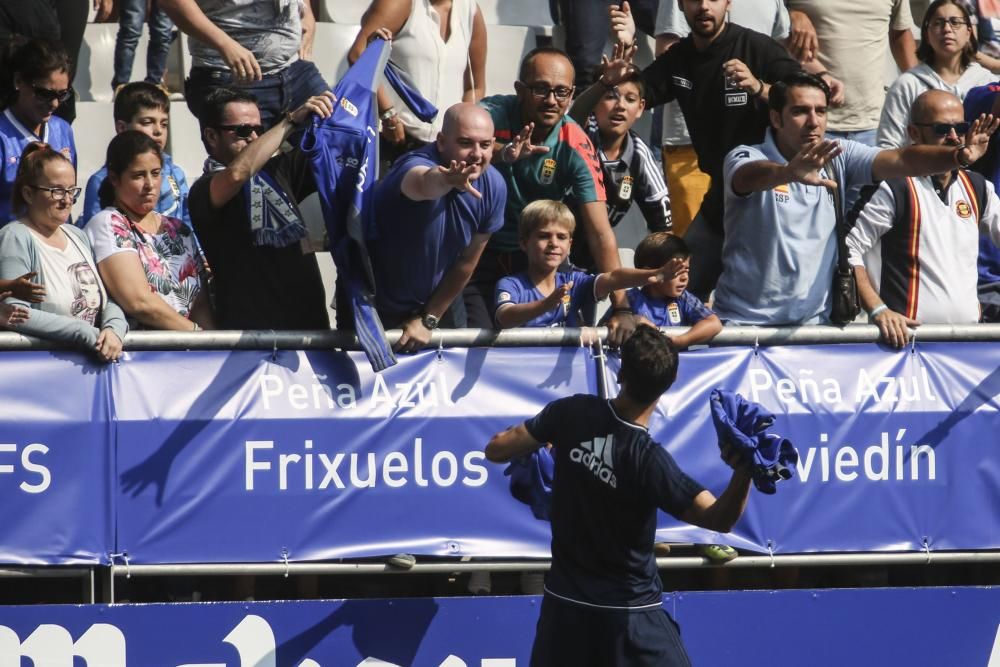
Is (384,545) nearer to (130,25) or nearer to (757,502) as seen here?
(757,502)

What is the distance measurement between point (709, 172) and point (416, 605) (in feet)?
9.25

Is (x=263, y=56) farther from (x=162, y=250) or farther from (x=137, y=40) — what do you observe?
(x=137, y=40)

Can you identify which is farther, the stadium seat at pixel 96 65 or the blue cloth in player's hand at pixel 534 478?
the stadium seat at pixel 96 65

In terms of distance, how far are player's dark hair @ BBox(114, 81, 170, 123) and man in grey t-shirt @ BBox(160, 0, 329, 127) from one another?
16.5 inches

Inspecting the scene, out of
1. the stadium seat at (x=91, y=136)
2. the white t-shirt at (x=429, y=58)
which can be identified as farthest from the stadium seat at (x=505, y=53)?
the stadium seat at (x=91, y=136)

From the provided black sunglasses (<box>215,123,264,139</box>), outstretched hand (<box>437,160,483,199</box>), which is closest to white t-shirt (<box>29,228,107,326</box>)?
black sunglasses (<box>215,123,264,139</box>)

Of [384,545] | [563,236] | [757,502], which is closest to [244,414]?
[384,545]

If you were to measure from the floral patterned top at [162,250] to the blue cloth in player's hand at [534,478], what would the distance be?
1.64 meters

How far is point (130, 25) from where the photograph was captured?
9484 mm

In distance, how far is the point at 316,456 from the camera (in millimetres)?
6219

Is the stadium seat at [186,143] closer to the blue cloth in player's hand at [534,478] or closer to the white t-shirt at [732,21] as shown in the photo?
the white t-shirt at [732,21]

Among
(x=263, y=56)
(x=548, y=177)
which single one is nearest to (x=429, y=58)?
(x=263, y=56)

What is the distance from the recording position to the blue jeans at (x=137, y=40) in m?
9.33

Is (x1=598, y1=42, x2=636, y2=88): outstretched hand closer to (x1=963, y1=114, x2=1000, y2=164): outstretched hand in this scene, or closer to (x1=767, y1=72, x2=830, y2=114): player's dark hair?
(x1=767, y1=72, x2=830, y2=114): player's dark hair
